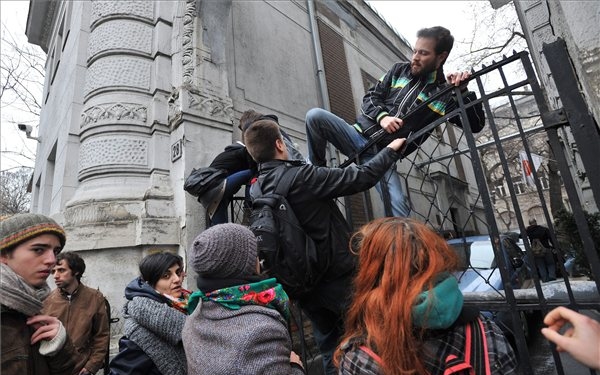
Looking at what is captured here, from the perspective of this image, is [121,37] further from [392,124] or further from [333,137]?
[392,124]

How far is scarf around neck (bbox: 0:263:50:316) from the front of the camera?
4.21 feet

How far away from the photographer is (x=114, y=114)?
4.28 metres

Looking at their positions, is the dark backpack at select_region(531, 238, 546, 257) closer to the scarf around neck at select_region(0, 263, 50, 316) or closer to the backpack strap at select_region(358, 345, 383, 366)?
the backpack strap at select_region(358, 345, 383, 366)

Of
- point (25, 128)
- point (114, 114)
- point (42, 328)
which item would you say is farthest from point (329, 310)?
point (25, 128)

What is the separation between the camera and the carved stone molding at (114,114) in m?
4.26

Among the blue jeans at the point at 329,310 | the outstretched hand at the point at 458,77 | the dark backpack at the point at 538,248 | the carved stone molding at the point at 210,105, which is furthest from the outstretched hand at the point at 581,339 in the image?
the dark backpack at the point at 538,248

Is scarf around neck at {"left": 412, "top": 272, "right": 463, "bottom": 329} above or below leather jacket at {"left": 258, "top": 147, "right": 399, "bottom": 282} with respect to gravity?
below

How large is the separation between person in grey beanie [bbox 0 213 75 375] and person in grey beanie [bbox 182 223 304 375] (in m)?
0.55

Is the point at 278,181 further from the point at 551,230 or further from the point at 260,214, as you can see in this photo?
the point at 551,230

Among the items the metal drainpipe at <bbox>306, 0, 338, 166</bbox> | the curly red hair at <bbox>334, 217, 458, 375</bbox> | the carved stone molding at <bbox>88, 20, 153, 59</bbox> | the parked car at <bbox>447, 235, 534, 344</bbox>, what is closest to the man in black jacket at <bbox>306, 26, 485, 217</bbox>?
the curly red hair at <bbox>334, 217, 458, 375</bbox>

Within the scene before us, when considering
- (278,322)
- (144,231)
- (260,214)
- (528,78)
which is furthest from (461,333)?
(144,231)

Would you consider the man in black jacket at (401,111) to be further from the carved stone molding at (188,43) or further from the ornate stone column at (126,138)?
the carved stone molding at (188,43)

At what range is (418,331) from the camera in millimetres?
1125

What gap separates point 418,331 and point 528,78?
61.6 inches
